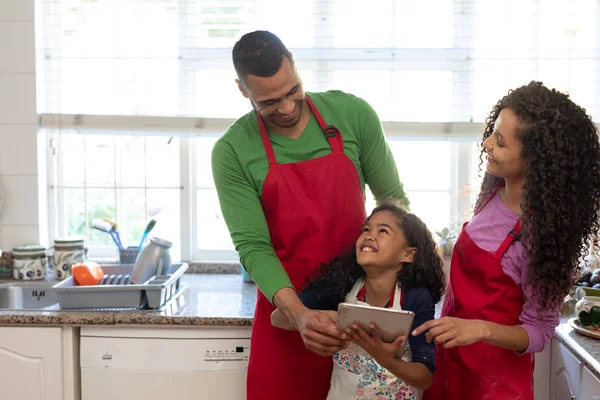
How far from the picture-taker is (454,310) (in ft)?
5.52

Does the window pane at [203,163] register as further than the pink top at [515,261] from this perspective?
Yes

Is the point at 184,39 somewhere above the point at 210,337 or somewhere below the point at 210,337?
above

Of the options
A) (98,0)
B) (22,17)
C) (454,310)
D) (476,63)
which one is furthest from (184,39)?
(454,310)

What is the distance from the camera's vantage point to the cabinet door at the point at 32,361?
2238mm

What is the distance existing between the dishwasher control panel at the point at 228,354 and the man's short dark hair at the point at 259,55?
3.22ft

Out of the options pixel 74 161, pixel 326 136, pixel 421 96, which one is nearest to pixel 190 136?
pixel 74 161

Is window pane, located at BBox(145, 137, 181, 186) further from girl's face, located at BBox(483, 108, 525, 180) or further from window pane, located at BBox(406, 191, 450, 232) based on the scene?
girl's face, located at BBox(483, 108, 525, 180)

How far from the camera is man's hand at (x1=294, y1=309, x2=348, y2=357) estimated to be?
4.88ft

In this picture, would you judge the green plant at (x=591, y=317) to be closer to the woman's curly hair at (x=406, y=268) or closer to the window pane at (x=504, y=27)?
the woman's curly hair at (x=406, y=268)

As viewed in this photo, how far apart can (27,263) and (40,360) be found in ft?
1.92

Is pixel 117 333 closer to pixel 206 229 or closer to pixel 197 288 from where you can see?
pixel 197 288

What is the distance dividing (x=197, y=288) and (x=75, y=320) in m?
0.53

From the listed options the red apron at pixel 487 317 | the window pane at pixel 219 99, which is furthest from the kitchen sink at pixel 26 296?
the red apron at pixel 487 317

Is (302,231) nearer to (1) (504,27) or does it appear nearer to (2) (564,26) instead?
(1) (504,27)
